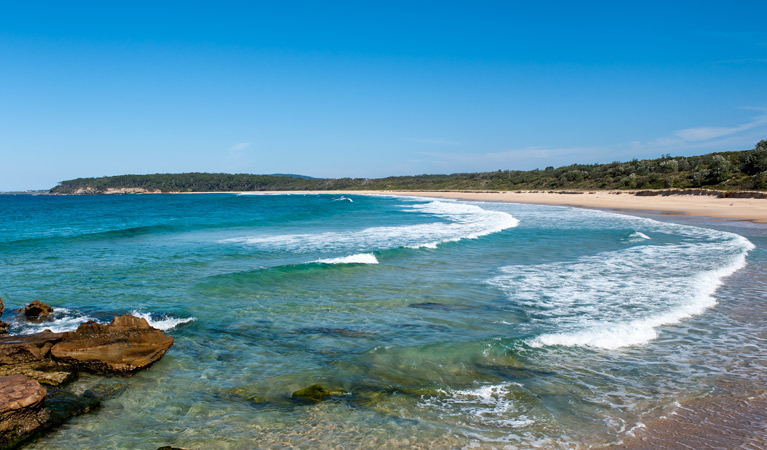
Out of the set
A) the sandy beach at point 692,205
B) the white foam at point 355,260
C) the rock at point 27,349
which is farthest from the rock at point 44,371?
Result: the sandy beach at point 692,205

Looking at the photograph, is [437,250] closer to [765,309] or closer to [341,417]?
[765,309]

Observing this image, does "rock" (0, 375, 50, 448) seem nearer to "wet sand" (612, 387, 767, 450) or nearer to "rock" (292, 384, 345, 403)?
"rock" (292, 384, 345, 403)

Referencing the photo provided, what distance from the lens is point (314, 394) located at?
5.73 m

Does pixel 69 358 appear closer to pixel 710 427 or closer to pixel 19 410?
pixel 19 410

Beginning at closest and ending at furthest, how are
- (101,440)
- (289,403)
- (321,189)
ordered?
(101,440) → (289,403) → (321,189)

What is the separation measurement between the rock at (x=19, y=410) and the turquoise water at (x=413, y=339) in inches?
11.0

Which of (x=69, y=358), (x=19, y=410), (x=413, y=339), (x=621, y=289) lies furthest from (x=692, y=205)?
(x=19, y=410)

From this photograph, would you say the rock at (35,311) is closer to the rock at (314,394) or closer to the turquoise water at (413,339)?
the turquoise water at (413,339)

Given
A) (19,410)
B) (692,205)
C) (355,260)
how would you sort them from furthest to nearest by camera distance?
(692,205) → (355,260) → (19,410)

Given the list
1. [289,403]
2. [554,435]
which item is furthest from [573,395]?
[289,403]

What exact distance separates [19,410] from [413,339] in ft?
17.8

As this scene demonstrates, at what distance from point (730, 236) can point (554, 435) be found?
2109cm

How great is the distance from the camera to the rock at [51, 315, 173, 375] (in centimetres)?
656

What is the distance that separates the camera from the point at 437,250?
18.3 metres
